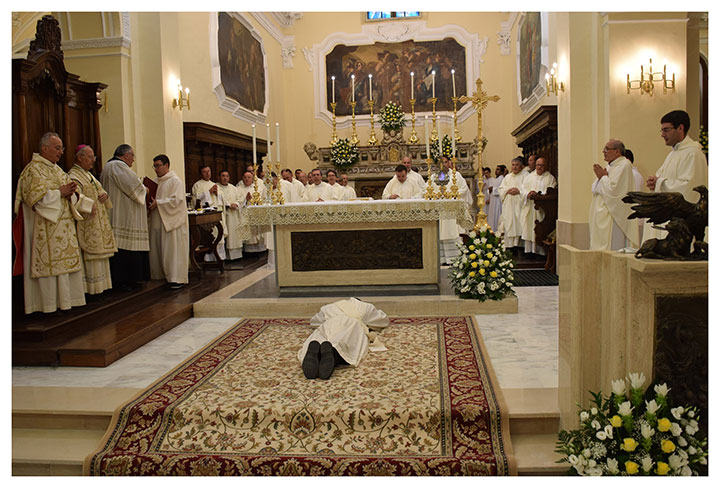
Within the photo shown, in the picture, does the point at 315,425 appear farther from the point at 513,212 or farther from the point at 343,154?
the point at 343,154

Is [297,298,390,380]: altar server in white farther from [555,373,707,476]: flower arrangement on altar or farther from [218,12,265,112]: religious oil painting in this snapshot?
[218,12,265,112]: religious oil painting

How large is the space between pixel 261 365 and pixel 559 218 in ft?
21.2

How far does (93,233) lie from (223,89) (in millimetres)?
7369

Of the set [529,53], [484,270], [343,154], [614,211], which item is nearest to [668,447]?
[484,270]

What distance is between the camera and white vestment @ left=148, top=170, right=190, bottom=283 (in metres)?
7.49

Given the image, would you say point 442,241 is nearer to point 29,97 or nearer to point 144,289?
point 144,289

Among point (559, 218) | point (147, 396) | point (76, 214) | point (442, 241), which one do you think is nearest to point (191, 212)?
point (76, 214)

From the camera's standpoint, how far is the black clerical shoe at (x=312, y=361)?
4.19 metres

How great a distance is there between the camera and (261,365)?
4590mm

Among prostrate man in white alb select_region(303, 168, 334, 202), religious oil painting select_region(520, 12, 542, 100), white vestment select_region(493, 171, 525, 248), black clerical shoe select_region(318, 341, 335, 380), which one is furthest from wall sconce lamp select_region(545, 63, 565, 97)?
black clerical shoe select_region(318, 341, 335, 380)

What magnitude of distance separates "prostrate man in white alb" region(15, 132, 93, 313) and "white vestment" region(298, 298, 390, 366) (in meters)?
2.42

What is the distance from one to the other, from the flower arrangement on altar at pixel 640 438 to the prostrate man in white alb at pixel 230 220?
29.9ft

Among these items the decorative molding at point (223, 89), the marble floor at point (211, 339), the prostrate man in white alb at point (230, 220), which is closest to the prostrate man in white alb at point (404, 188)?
the prostrate man in white alb at point (230, 220)

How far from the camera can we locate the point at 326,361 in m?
4.25
